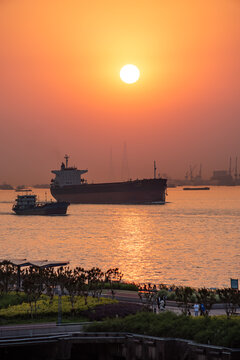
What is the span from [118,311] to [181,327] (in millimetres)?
5557

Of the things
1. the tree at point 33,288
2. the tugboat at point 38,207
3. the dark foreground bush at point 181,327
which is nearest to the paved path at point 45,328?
the dark foreground bush at point 181,327

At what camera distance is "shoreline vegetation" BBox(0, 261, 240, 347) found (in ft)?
79.6

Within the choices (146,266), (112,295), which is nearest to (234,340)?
(112,295)

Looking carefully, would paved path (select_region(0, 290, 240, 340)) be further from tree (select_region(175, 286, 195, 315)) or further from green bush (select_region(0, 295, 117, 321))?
green bush (select_region(0, 295, 117, 321))

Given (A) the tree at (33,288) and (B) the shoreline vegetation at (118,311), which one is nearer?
(B) the shoreline vegetation at (118,311)

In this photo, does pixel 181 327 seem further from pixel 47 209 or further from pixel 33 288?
pixel 47 209

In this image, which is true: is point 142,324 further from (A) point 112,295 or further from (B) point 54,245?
(B) point 54,245

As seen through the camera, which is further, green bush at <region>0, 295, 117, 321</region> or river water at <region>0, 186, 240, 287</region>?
river water at <region>0, 186, 240, 287</region>

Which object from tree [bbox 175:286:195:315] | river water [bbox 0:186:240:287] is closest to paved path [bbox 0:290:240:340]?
tree [bbox 175:286:195:315]

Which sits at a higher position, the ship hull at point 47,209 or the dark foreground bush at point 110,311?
the ship hull at point 47,209

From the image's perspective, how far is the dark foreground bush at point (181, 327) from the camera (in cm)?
2309

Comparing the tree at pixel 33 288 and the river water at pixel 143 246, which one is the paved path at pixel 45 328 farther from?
the river water at pixel 143 246

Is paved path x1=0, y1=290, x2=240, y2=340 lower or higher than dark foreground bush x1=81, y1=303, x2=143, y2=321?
lower

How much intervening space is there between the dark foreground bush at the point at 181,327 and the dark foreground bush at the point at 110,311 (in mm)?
1752
